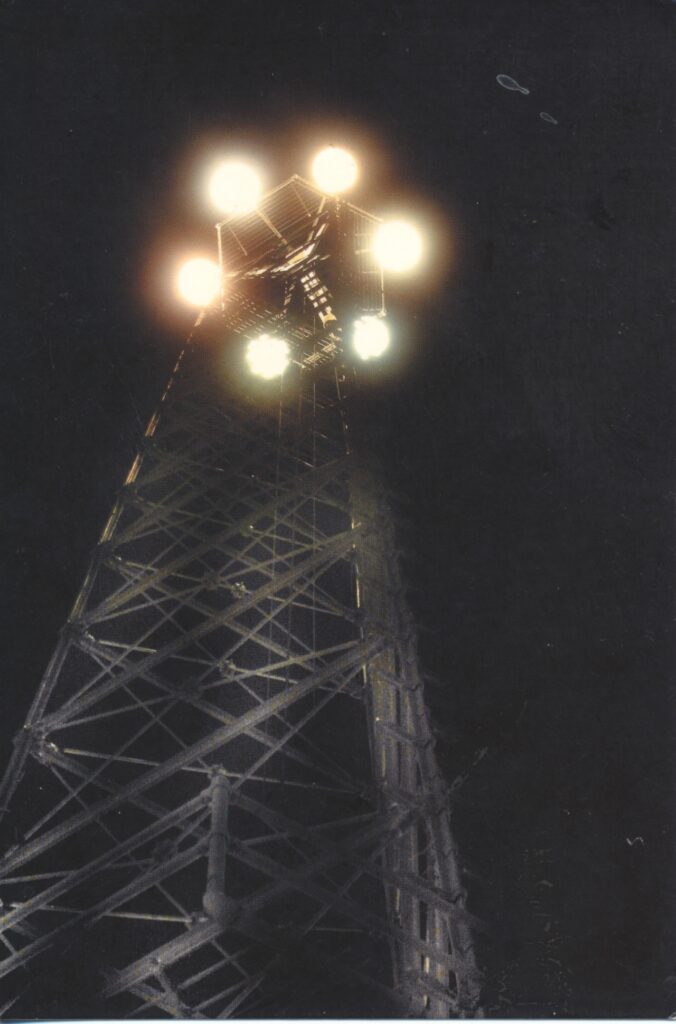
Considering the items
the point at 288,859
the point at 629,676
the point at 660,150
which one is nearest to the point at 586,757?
the point at 629,676

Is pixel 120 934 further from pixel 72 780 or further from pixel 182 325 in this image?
pixel 182 325

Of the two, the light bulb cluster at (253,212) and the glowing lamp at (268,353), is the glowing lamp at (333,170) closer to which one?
the light bulb cluster at (253,212)

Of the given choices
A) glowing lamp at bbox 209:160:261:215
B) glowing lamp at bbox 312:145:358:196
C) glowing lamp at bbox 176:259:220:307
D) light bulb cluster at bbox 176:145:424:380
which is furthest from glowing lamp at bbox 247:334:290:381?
glowing lamp at bbox 312:145:358:196

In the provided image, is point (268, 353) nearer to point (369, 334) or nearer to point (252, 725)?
point (369, 334)

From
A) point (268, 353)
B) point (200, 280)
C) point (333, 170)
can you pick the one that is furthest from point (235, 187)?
point (268, 353)

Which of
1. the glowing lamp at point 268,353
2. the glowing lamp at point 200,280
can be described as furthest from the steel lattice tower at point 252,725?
the glowing lamp at point 200,280
